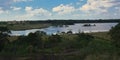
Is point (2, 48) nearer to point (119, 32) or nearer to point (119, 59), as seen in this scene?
point (119, 32)

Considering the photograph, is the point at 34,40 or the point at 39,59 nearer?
the point at 39,59

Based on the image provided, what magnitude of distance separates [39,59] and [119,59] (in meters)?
8.54

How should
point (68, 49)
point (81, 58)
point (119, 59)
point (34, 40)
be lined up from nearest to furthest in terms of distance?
point (119, 59) < point (81, 58) < point (68, 49) < point (34, 40)

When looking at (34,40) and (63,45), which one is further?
(34,40)

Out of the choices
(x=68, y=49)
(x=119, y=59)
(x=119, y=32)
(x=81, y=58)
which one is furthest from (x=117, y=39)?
(x=119, y=59)

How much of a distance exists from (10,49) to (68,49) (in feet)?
23.1

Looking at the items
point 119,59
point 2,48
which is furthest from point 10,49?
point 119,59

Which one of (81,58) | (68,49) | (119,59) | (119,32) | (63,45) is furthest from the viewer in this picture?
(63,45)

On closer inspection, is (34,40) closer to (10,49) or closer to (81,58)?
(10,49)

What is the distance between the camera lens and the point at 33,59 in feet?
81.9

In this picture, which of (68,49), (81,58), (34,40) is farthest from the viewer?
(34,40)

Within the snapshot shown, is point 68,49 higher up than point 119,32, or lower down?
lower down

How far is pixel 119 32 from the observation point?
30203 mm

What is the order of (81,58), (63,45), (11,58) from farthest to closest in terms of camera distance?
1. (63,45)
2. (11,58)
3. (81,58)
